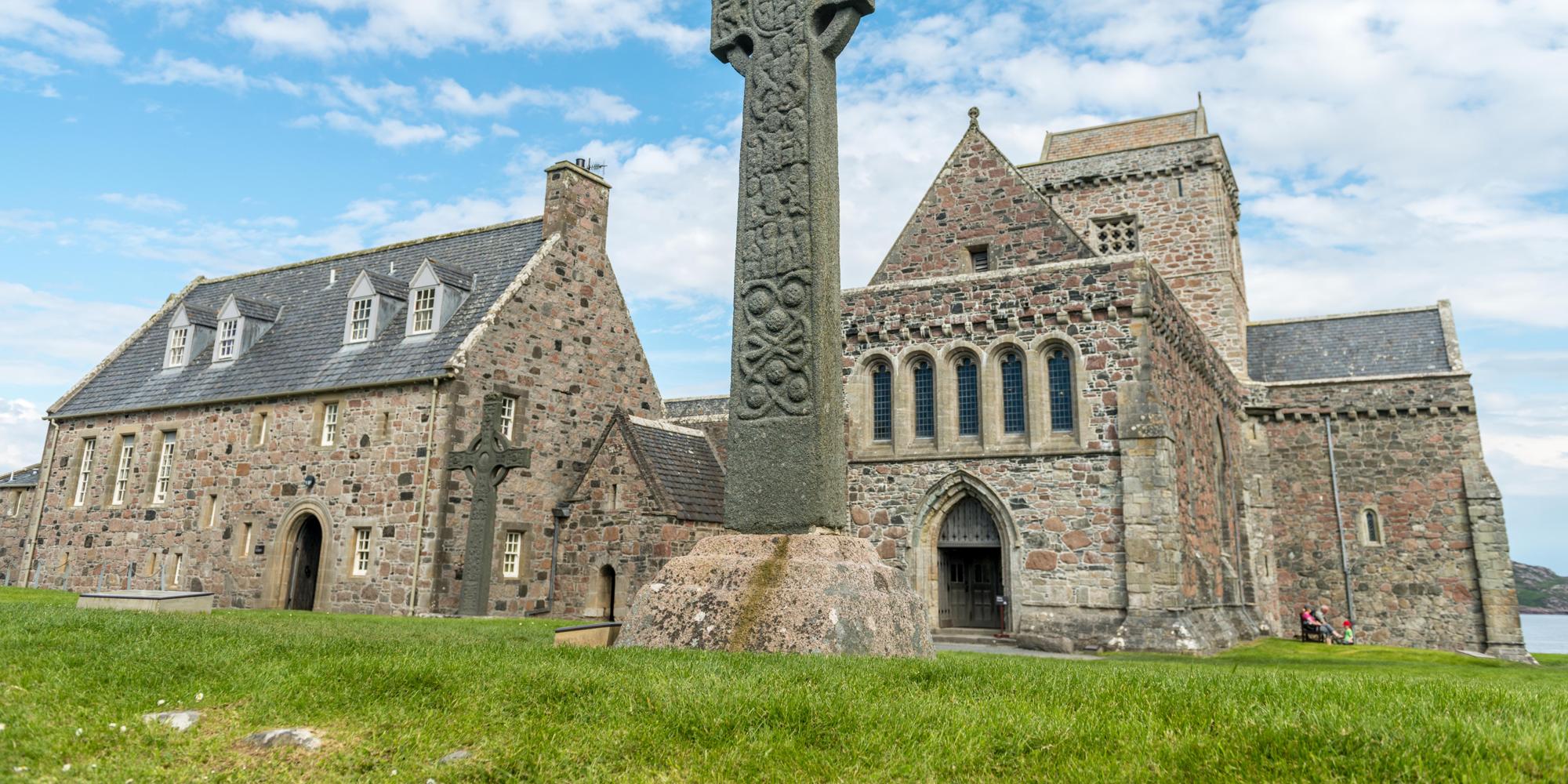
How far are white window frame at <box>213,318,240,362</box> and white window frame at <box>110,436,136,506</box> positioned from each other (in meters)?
3.20

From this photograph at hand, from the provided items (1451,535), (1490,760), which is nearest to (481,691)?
(1490,760)

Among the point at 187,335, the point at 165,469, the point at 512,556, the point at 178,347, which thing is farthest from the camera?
the point at 178,347

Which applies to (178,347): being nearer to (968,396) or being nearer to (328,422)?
(328,422)

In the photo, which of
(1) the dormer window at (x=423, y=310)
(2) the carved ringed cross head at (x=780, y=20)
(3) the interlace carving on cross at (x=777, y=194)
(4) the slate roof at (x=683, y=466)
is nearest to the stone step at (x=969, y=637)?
(4) the slate roof at (x=683, y=466)

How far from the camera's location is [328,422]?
73.6ft

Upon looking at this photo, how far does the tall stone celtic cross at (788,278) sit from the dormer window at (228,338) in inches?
880

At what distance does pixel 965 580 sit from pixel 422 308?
14283 mm

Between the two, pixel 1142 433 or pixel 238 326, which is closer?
pixel 1142 433

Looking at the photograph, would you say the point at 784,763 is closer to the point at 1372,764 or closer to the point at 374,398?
the point at 1372,764

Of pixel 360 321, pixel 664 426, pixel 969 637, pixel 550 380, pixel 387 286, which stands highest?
pixel 387 286

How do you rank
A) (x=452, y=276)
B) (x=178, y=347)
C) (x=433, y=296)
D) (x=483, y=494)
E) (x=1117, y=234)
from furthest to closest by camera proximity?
(x=1117, y=234), (x=178, y=347), (x=452, y=276), (x=433, y=296), (x=483, y=494)

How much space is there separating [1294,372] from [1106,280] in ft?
48.2

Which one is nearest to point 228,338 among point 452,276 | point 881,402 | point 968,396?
point 452,276

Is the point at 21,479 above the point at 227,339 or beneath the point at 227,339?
beneath
